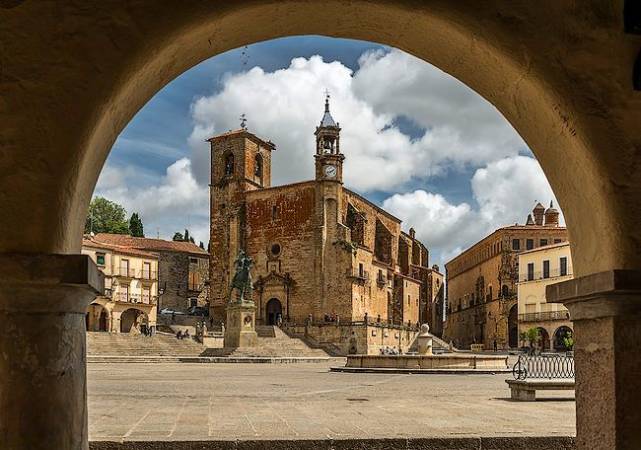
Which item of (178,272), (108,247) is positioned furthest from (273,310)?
(178,272)

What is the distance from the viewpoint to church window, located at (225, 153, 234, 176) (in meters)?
55.4

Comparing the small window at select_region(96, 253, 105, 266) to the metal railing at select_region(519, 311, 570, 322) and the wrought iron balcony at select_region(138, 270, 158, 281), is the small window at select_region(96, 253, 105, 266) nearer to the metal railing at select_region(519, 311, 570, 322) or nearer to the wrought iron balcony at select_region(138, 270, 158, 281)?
the wrought iron balcony at select_region(138, 270, 158, 281)

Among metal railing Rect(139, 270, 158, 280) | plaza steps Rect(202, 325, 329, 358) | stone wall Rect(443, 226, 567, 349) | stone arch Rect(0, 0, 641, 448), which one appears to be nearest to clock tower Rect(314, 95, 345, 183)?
plaza steps Rect(202, 325, 329, 358)

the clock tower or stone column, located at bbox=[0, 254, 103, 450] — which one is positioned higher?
the clock tower

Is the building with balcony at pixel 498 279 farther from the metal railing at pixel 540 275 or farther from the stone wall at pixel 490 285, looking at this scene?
the metal railing at pixel 540 275

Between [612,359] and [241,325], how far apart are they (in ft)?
111

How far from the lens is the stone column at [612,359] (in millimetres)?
3445

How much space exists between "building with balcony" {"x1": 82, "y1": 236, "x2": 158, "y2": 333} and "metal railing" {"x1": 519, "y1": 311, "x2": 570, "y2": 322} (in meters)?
27.1

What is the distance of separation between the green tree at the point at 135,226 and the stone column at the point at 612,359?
7261 centimetres

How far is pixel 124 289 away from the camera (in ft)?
173

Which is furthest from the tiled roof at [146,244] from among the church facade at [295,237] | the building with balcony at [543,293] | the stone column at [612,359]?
the stone column at [612,359]

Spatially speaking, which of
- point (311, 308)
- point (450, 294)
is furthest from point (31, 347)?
point (450, 294)

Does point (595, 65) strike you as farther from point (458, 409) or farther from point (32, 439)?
point (458, 409)

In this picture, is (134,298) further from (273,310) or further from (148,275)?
(273,310)
